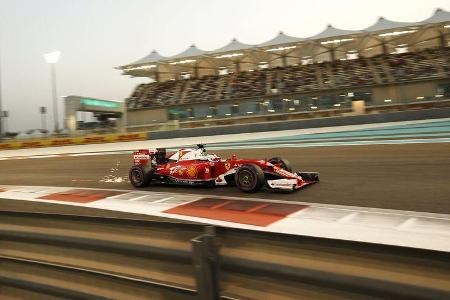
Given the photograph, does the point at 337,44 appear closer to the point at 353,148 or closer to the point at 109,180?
the point at 353,148

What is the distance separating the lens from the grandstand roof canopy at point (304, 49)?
45.3m

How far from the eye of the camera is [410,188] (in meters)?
6.05

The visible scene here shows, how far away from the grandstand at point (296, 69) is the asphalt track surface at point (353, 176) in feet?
88.3

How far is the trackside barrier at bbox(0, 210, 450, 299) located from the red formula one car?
3940 millimetres

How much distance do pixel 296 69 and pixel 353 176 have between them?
4331cm

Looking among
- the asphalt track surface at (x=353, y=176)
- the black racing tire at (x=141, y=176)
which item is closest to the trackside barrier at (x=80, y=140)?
the asphalt track surface at (x=353, y=176)

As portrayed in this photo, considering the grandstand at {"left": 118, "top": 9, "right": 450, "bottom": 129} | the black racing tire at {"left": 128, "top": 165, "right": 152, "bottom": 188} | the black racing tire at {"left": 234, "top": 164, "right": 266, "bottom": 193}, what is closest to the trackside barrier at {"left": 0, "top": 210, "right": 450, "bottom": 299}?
the black racing tire at {"left": 234, "top": 164, "right": 266, "bottom": 193}

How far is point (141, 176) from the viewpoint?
25.5 feet

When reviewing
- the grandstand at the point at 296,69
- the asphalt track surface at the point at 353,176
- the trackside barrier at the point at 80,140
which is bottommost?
the asphalt track surface at the point at 353,176

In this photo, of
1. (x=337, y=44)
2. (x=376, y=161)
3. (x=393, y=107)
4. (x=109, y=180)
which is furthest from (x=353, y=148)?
(x=337, y=44)

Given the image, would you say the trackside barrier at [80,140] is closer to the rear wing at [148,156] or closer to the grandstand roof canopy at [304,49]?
the rear wing at [148,156]

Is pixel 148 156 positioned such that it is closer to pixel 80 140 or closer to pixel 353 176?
pixel 353 176

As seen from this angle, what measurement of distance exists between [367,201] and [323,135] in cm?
1074

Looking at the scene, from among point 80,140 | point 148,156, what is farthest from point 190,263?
point 80,140
